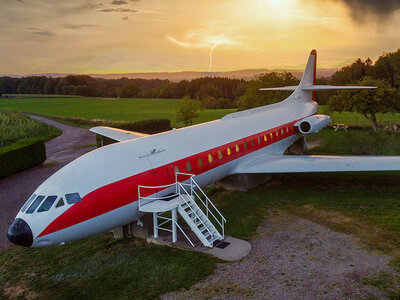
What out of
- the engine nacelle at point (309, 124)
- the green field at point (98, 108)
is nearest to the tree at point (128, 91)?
the green field at point (98, 108)

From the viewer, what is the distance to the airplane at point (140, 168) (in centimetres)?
1141

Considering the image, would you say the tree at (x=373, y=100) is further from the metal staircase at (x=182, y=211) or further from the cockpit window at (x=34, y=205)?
the cockpit window at (x=34, y=205)

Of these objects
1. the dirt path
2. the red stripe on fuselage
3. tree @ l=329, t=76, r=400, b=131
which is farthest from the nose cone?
tree @ l=329, t=76, r=400, b=131

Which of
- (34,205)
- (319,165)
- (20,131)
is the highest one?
(34,205)

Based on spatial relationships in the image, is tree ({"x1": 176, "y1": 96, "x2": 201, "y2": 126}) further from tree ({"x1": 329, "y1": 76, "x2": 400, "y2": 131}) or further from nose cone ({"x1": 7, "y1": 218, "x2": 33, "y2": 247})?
nose cone ({"x1": 7, "y1": 218, "x2": 33, "y2": 247})

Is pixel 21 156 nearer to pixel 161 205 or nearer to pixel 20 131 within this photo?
pixel 20 131

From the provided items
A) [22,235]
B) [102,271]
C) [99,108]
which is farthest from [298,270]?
[99,108]

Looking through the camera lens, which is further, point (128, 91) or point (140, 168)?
point (128, 91)

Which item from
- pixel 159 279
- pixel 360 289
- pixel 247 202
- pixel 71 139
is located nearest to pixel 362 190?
pixel 247 202

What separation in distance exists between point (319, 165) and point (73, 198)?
13.3 metres

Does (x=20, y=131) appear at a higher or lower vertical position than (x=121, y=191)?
lower

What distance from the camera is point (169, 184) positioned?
1447 centimetres

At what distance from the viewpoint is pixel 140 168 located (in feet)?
44.4

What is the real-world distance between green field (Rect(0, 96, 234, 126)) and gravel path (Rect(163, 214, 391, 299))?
2144 inches
